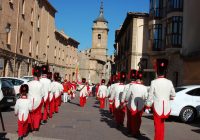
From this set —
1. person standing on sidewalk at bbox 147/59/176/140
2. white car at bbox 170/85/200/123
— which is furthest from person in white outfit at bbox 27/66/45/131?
white car at bbox 170/85/200/123

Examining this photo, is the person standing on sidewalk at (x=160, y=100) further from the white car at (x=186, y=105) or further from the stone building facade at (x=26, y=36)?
the stone building facade at (x=26, y=36)

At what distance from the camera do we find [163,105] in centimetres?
1086

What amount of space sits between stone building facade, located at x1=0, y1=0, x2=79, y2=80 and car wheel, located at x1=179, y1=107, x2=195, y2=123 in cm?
1757

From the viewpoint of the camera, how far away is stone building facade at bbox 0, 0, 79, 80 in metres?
35.2

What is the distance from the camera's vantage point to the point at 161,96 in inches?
430

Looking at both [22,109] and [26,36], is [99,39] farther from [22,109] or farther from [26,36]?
[22,109]

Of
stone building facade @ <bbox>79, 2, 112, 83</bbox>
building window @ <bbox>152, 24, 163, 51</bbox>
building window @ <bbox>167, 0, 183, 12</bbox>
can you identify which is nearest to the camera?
building window @ <bbox>167, 0, 183, 12</bbox>

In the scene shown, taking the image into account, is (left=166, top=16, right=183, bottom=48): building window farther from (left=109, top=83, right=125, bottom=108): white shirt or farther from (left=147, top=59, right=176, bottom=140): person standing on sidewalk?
(left=147, top=59, right=176, bottom=140): person standing on sidewalk

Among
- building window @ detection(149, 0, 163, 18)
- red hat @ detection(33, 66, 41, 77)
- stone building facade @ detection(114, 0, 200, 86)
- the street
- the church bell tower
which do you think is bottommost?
the street

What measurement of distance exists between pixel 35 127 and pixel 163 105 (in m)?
4.08

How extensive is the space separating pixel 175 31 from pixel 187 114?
20.9 meters

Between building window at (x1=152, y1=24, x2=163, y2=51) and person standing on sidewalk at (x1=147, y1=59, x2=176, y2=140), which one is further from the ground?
building window at (x1=152, y1=24, x2=163, y2=51)

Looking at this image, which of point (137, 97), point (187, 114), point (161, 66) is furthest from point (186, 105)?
point (161, 66)

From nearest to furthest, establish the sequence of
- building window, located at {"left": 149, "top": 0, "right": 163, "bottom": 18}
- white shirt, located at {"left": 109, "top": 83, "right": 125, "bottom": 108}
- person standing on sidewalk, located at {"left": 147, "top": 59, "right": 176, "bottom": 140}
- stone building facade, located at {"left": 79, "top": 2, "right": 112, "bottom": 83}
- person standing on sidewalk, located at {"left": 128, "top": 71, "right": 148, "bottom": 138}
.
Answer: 1. person standing on sidewalk, located at {"left": 147, "top": 59, "right": 176, "bottom": 140}
2. person standing on sidewalk, located at {"left": 128, "top": 71, "right": 148, "bottom": 138}
3. white shirt, located at {"left": 109, "top": 83, "right": 125, "bottom": 108}
4. building window, located at {"left": 149, "top": 0, "right": 163, "bottom": 18}
5. stone building facade, located at {"left": 79, "top": 2, "right": 112, "bottom": 83}
